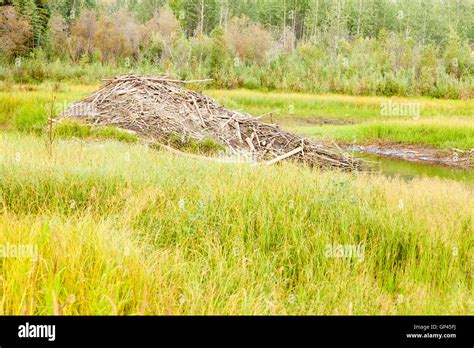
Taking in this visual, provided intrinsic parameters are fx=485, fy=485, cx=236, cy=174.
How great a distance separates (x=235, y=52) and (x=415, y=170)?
1639 inches

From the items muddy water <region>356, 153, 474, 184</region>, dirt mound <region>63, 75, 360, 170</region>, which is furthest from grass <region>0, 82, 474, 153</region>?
muddy water <region>356, 153, 474, 184</region>

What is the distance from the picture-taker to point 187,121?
1398cm

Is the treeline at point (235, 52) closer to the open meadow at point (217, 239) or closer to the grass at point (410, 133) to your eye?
the grass at point (410, 133)

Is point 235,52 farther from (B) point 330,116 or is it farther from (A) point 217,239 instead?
(A) point 217,239

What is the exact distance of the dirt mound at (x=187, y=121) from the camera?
520 inches

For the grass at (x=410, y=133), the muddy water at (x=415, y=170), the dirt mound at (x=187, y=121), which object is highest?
the dirt mound at (x=187, y=121)

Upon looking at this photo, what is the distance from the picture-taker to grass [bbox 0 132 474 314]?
382 cm

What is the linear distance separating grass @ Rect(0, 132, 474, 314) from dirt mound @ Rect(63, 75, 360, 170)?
14.5 ft

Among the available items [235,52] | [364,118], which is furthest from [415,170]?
[235,52]

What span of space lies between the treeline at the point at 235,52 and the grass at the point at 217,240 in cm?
2228

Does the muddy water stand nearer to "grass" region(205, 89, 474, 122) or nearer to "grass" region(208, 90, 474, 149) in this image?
"grass" region(208, 90, 474, 149)

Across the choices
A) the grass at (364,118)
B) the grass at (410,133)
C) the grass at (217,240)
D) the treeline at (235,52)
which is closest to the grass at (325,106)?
the grass at (364,118)

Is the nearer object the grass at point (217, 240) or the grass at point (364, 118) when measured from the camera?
the grass at point (217, 240)
